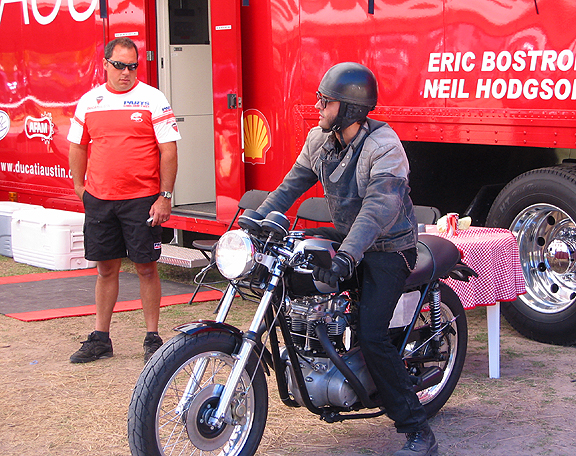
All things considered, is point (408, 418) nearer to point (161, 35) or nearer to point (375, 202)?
point (375, 202)

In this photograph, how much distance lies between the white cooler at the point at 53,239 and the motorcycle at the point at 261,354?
5.10 m

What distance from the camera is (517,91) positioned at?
205 inches

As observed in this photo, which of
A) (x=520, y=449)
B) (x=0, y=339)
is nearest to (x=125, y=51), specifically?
(x=0, y=339)

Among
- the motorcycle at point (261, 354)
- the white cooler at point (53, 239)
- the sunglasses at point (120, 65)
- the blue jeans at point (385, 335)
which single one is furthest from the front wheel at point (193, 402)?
the white cooler at point (53, 239)

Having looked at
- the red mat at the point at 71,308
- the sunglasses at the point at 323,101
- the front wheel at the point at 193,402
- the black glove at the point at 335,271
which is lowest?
the red mat at the point at 71,308

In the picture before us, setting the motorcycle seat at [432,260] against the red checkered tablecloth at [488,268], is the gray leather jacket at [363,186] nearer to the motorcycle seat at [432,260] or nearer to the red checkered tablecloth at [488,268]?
the motorcycle seat at [432,260]

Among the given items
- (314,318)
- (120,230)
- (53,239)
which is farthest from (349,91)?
(53,239)

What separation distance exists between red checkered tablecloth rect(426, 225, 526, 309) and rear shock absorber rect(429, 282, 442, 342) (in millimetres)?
732

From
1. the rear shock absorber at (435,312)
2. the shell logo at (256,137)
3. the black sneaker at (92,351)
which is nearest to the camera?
the rear shock absorber at (435,312)

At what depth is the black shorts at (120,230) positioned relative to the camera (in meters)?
5.12

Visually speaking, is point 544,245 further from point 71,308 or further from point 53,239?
point 53,239

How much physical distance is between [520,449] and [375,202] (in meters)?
1.40

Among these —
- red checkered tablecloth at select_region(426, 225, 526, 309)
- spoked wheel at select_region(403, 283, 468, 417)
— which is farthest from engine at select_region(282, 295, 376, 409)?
red checkered tablecloth at select_region(426, 225, 526, 309)

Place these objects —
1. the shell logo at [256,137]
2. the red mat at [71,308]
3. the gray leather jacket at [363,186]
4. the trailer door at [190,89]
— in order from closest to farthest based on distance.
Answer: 1. the gray leather jacket at [363,186]
2. the red mat at [71,308]
3. the shell logo at [256,137]
4. the trailer door at [190,89]
